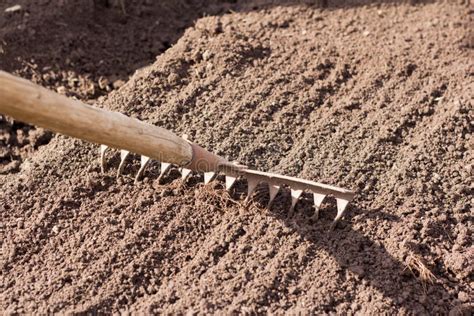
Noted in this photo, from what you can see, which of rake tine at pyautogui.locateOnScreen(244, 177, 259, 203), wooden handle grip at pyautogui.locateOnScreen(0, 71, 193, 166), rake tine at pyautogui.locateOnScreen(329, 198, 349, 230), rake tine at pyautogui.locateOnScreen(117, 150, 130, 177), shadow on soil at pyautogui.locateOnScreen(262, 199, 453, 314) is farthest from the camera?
rake tine at pyautogui.locateOnScreen(117, 150, 130, 177)

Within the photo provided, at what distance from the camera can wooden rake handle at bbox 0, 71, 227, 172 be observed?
2627 millimetres

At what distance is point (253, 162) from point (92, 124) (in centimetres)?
120

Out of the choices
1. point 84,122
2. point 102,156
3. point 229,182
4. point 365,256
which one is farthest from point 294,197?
point 84,122

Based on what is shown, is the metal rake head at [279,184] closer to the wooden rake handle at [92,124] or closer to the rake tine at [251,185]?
the rake tine at [251,185]

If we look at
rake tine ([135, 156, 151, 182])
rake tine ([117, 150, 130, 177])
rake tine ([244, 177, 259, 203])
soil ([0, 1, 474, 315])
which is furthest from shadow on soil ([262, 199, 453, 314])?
rake tine ([117, 150, 130, 177])

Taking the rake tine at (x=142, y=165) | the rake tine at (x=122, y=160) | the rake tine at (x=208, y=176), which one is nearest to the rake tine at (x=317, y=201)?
the rake tine at (x=208, y=176)

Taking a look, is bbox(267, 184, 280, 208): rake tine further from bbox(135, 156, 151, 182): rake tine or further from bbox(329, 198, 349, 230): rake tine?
bbox(135, 156, 151, 182): rake tine

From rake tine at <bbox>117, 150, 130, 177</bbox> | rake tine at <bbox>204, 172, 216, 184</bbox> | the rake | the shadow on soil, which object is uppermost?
the rake

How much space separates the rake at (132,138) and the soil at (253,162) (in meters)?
0.11

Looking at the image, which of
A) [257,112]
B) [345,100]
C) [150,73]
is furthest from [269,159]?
[150,73]

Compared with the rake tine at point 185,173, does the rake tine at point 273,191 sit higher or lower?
higher

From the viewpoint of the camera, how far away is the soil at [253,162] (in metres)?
3.31

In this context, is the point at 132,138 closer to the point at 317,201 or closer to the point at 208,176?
A: the point at 208,176

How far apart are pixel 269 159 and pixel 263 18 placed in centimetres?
142
